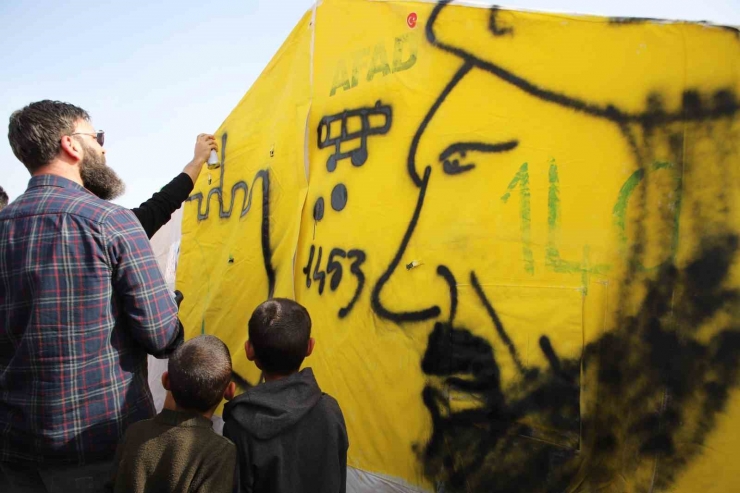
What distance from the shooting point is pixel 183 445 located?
1582 millimetres

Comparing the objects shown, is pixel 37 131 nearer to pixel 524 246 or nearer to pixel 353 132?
pixel 353 132

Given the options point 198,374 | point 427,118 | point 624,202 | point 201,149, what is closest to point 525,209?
point 624,202

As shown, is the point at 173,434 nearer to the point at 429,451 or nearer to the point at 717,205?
the point at 429,451

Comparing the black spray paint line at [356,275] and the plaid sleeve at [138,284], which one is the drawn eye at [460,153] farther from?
the plaid sleeve at [138,284]

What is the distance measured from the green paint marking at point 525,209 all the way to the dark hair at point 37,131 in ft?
5.13

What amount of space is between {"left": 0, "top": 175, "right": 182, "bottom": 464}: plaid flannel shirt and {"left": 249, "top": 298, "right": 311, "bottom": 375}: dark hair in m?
0.30

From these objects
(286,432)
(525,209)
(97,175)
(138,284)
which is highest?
(97,175)

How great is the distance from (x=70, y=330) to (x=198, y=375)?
399mm

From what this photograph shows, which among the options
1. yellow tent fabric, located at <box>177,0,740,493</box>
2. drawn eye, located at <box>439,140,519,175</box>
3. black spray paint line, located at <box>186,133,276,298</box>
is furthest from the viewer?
black spray paint line, located at <box>186,133,276,298</box>

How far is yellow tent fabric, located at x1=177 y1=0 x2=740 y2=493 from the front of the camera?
1.65 meters

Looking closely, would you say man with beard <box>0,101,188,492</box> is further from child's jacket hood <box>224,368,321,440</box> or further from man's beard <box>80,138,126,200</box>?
child's jacket hood <box>224,368,321,440</box>

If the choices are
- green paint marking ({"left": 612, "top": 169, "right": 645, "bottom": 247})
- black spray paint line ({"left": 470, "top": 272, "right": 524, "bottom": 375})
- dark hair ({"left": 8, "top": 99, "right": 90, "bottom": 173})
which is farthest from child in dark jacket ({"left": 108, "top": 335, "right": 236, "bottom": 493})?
green paint marking ({"left": 612, "top": 169, "right": 645, "bottom": 247})

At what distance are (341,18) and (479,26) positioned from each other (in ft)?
2.97

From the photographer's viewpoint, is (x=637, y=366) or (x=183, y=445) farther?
(x=637, y=366)
